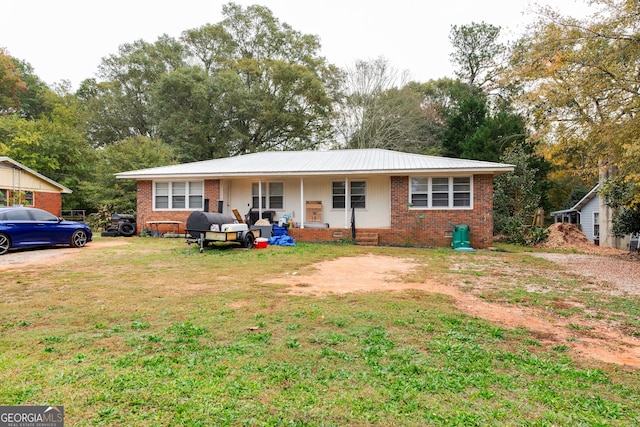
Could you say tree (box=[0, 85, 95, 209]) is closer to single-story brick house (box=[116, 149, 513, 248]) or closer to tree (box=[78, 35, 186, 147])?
tree (box=[78, 35, 186, 147])

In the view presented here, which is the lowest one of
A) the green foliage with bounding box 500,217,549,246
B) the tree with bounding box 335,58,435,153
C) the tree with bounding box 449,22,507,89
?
the green foliage with bounding box 500,217,549,246

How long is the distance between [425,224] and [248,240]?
7.05 metres

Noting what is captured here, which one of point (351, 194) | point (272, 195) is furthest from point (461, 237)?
point (272, 195)

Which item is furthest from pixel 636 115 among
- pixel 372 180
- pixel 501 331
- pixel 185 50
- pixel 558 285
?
pixel 185 50

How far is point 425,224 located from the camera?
14.2m

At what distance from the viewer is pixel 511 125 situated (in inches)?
888

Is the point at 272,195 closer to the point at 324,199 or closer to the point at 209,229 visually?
the point at 324,199

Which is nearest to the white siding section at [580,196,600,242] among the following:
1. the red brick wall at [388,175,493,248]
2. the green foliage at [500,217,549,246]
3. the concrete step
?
the green foliage at [500,217,549,246]

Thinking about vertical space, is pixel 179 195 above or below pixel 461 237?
above

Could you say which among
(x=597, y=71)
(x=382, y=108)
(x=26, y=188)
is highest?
(x=382, y=108)

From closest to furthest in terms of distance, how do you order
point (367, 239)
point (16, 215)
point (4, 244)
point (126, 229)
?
point (4, 244)
point (16, 215)
point (367, 239)
point (126, 229)

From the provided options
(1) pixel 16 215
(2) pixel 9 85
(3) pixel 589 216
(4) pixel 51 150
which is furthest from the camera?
(2) pixel 9 85

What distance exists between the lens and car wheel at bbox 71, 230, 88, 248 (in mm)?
11617

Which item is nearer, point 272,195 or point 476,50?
point 272,195
